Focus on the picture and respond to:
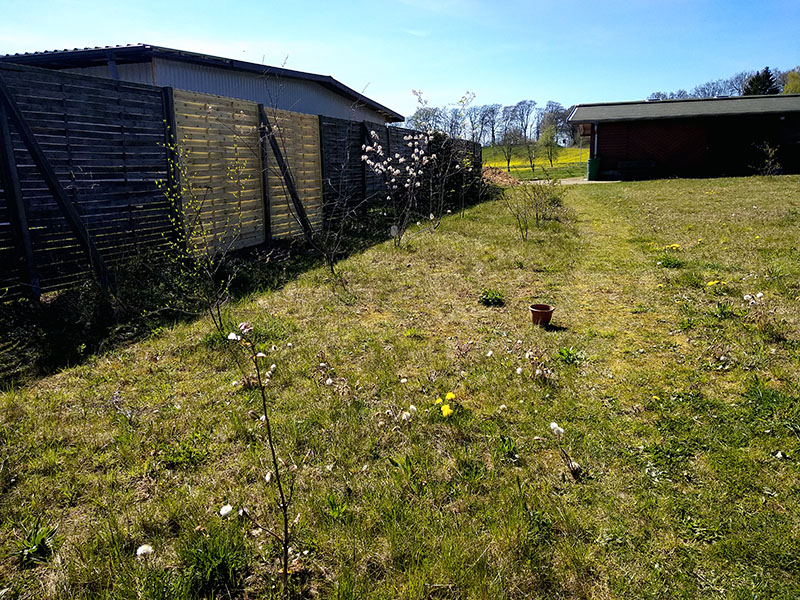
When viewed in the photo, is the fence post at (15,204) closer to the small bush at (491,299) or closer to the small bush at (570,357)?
the small bush at (491,299)

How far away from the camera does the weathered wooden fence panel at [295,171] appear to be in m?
7.71

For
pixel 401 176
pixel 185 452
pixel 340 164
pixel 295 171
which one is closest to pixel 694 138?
pixel 401 176

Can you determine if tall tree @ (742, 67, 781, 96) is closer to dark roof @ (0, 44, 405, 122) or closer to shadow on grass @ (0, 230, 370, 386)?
dark roof @ (0, 44, 405, 122)

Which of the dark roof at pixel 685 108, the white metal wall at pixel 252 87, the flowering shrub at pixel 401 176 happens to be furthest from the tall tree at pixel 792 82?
the flowering shrub at pixel 401 176

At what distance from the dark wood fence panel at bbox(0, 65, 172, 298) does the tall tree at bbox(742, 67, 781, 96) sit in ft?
162

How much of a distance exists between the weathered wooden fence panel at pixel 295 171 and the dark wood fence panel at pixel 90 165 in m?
2.08

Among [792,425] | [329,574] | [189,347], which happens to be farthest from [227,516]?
[792,425]

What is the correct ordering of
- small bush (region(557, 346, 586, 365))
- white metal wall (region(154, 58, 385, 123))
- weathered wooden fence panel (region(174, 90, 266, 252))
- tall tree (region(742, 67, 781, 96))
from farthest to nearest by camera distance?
tall tree (region(742, 67, 781, 96)) < white metal wall (region(154, 58, 385, 123)) < weathered wooden fence panel (region(174, 90, 266, 252)) < small bush (region(557, 346, 586, 365))

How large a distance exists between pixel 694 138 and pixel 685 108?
193cm

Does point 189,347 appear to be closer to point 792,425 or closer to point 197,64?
point 792,425

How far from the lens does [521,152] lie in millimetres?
31391

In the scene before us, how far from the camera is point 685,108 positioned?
2420 centimetres

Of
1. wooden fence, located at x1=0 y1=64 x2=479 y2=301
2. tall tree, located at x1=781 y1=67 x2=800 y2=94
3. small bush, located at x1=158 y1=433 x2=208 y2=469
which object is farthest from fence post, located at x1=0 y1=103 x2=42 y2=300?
tall tree, located at x1=781 y1=67 x2=800 y2=94

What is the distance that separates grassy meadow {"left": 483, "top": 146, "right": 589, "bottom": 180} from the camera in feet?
92.5
